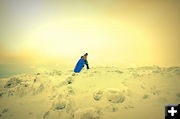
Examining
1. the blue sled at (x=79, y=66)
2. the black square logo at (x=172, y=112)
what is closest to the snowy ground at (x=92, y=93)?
the blue sled at (x=79, y=66)

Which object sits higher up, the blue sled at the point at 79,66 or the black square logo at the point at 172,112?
the blue sled at the point at 79,66

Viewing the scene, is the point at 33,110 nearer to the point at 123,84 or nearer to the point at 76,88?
the point at 76,88

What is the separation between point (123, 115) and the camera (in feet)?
16.9

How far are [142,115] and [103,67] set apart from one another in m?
2.50

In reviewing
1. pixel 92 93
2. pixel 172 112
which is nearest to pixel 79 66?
pixel 92 93

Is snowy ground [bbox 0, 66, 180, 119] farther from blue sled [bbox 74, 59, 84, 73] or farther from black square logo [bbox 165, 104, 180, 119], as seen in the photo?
black square logo [bbox 165, 104, 180, 119]

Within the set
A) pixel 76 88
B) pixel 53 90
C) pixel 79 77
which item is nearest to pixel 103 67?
pixel 79 77

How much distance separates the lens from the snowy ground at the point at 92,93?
5340 mm

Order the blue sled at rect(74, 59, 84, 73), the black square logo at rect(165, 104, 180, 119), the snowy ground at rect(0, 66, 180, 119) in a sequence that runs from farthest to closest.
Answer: the blue sled at rect(74, 59, 84, 73) → the snowy ground at rect(0, 66, 180, 119) → the black square logo at rect(165, 104, 180, 119)

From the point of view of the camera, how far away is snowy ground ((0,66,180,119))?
534 centimetres

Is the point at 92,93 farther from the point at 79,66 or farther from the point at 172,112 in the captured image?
the point at 172,112

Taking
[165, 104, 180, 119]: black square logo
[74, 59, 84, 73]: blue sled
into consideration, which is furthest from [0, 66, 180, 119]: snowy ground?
[165, 104, 180, 119]: black square logo

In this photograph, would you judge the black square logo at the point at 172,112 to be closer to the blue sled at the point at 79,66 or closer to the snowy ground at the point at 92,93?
the snowy ground at the point at 92,93

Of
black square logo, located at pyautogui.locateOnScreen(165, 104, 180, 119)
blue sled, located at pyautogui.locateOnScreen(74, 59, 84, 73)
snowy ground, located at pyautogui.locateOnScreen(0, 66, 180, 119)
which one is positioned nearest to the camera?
black square logo, located at pyautogui.locateOnScreen(165, 104, 180, 119)
